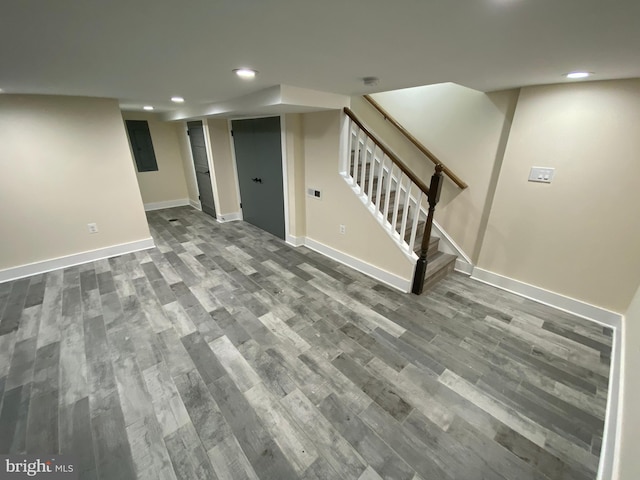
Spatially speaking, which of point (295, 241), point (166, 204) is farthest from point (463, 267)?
point (166, 204)

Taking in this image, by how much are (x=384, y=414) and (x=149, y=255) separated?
353 cm

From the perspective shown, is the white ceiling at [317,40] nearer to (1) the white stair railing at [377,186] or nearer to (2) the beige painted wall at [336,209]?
(1) the white stair railing at [377,186]

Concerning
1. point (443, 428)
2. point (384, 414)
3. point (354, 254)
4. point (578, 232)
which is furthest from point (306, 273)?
point (578, 232)

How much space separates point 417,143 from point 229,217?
11.8ft

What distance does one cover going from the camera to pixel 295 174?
3.60 m

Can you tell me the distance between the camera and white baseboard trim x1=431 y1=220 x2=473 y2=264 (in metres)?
3.18

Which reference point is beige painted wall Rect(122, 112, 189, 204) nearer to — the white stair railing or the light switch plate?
the white stair railing

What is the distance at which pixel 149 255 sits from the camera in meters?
3.59

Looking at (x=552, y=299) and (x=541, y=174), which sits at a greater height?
(x=541, y=174)

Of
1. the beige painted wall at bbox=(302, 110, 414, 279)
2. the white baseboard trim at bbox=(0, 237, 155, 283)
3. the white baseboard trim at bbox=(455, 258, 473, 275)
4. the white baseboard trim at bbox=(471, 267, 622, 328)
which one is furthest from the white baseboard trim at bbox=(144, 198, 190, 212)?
the white baseboard trim at bbox=(471, 267, 622, 328)

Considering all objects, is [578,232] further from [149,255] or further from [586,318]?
[149,255]

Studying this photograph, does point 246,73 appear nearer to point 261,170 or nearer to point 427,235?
point 427,235

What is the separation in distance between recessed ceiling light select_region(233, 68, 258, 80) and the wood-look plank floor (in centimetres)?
198

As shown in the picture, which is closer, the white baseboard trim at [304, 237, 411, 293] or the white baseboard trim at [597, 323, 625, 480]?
the white baseboard trim at [597, 323, 625, 480]
